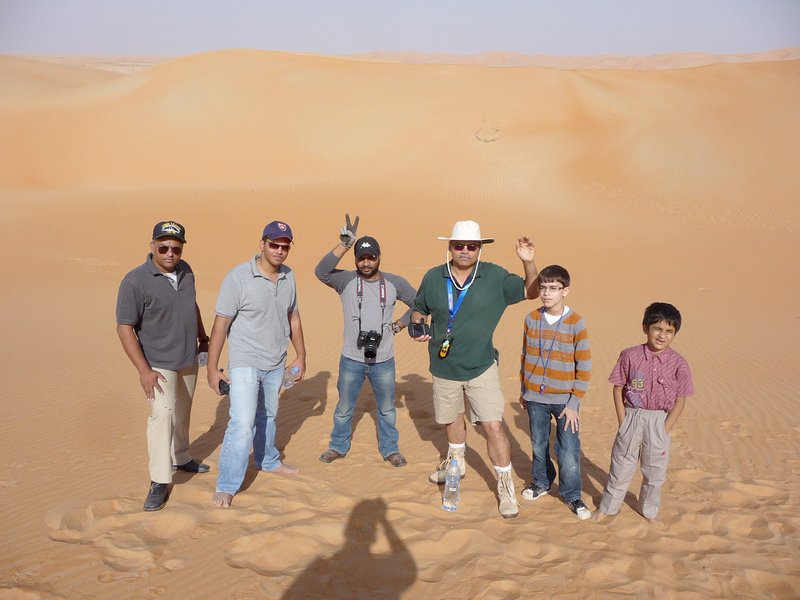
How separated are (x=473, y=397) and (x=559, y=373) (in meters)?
0.68

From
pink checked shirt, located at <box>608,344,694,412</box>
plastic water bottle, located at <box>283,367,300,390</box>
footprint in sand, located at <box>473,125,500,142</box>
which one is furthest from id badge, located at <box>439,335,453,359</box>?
footprint in sand, located at <box>473,125,500,142</box>

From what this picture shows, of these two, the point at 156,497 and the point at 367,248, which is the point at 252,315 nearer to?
the point at 367,248

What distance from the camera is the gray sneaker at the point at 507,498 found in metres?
4.33

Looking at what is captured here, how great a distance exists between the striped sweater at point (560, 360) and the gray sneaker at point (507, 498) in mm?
685

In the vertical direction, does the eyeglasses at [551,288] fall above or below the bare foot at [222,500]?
above

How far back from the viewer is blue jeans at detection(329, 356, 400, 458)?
16.9 ft

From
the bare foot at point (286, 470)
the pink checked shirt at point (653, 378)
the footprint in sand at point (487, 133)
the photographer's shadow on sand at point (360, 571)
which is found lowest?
the photographer's shadow on sand at point (360, 571)

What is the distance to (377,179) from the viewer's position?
2500 centimetres

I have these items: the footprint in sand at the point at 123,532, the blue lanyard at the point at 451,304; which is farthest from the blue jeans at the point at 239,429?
the blue lanyard at the point at 451,304

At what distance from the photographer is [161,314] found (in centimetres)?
430

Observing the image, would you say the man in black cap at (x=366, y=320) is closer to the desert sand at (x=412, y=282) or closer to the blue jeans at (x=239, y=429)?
the desert sand at (x=412, y=282)

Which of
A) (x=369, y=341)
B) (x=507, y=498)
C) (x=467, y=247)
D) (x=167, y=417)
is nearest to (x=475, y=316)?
(x=467, y=247)

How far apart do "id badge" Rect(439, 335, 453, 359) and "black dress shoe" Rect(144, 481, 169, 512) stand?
237 cm

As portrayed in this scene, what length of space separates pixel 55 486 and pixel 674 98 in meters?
38.2
